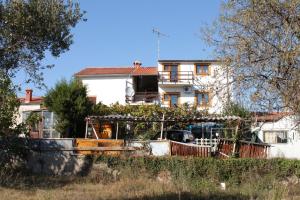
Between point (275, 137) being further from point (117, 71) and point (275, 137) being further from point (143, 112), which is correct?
point (117, 71)

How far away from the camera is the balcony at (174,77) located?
54997mm

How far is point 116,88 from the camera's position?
57.2m

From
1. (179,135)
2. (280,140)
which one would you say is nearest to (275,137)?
(280,140)

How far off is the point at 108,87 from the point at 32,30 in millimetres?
44747

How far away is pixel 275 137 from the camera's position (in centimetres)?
4134

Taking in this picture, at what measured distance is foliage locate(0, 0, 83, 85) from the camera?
41.2 ft

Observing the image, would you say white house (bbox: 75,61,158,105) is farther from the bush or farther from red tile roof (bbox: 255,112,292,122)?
red tile roof (bbox: 255,112,292,122)

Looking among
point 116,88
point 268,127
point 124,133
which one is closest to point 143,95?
point 116,88

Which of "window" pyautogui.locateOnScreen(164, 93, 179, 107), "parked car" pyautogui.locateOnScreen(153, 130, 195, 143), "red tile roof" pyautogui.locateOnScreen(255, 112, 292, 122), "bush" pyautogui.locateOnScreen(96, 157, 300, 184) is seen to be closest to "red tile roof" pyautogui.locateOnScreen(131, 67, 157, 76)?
"window" pyautogui.locateOnScreen(164, 93, 179, 107)

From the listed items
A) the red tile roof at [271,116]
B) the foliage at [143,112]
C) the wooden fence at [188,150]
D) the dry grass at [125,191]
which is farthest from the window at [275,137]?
the red tile roof at [271,116]

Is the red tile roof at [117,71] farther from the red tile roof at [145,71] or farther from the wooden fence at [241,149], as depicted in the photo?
the wooden fence at [241,149]

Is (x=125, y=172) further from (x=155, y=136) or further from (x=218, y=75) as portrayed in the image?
(x=155, y=136)

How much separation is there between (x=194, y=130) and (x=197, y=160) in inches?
744

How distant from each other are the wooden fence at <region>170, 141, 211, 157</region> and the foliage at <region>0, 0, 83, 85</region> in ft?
46.2
